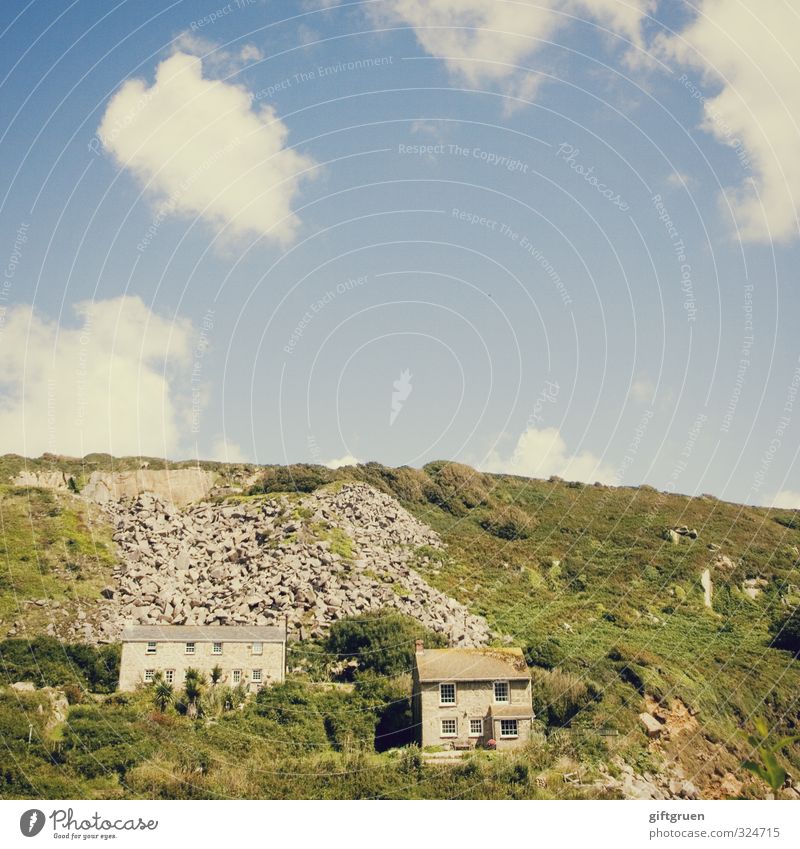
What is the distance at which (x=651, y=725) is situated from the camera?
1545 inches

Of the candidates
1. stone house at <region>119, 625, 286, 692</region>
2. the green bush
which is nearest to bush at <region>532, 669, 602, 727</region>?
stone house at <region>119, 625, 286, 692</region>

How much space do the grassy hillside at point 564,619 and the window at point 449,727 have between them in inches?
109

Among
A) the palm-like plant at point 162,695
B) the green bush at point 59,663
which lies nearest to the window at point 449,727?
the palm-like plant at point 162,695

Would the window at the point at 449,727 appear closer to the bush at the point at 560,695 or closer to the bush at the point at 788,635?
the bush at the point at 560,695

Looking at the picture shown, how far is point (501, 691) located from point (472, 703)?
1.42m

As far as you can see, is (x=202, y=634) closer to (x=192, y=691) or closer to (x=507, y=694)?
(x=192, y=691)

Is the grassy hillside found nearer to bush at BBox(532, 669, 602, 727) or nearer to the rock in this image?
bush at BBox(532, 669, 602, 727)

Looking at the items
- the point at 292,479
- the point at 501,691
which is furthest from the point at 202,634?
the point at 292,479

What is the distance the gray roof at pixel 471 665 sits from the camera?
37.2 metres

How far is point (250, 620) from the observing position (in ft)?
151

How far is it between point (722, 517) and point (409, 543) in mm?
31762

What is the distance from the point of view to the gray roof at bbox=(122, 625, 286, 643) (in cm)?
4184

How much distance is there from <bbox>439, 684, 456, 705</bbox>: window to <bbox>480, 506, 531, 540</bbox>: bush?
107ft
